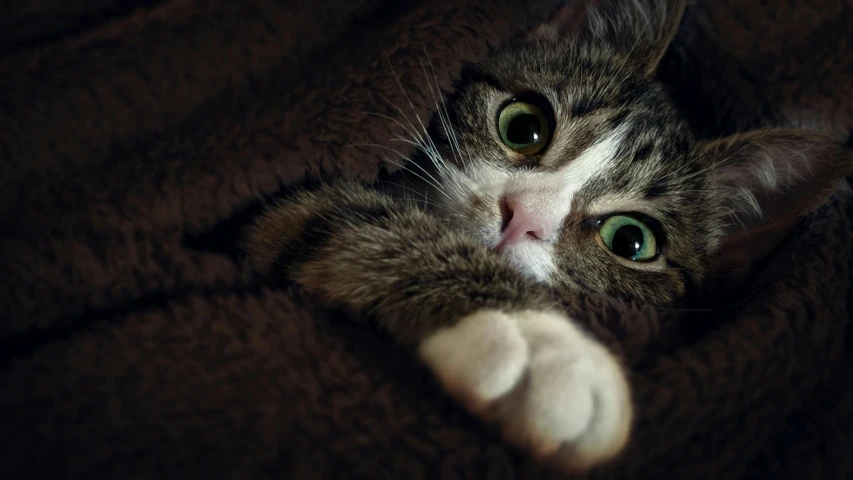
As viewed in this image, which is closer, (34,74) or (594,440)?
(594,440)

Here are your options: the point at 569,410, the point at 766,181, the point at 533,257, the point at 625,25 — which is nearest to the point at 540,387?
the point at 569,410

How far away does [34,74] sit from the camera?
2.21 feet

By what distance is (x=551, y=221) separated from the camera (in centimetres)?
75

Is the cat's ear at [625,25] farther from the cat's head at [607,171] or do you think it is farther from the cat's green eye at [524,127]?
the cat's green eye at [524,127]

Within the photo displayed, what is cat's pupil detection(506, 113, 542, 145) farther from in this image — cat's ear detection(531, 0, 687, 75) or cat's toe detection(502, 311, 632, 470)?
cat's toe detection(502, 311, 632, 470)

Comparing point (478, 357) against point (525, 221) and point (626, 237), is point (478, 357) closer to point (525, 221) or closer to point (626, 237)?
point (525, 221)

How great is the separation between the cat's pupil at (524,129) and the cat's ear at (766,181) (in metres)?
0.28

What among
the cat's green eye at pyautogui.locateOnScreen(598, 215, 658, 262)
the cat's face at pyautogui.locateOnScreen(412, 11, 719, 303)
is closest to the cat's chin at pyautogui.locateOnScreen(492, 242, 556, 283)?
the cat's face at pyautogui.locateOnScreen(412, 11, 719, 303)

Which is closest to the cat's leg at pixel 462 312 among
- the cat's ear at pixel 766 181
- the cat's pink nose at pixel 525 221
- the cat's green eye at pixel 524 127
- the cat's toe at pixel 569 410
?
the cat's toe at pixel 569 410

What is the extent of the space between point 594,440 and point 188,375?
0.37 m

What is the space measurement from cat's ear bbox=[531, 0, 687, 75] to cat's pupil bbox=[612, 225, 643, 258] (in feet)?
1.09

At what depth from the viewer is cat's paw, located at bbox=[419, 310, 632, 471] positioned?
0.47 m

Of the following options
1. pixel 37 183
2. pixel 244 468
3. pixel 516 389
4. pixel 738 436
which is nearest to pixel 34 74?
pixel 37 183

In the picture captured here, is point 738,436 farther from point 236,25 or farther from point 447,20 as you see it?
point 236,25
